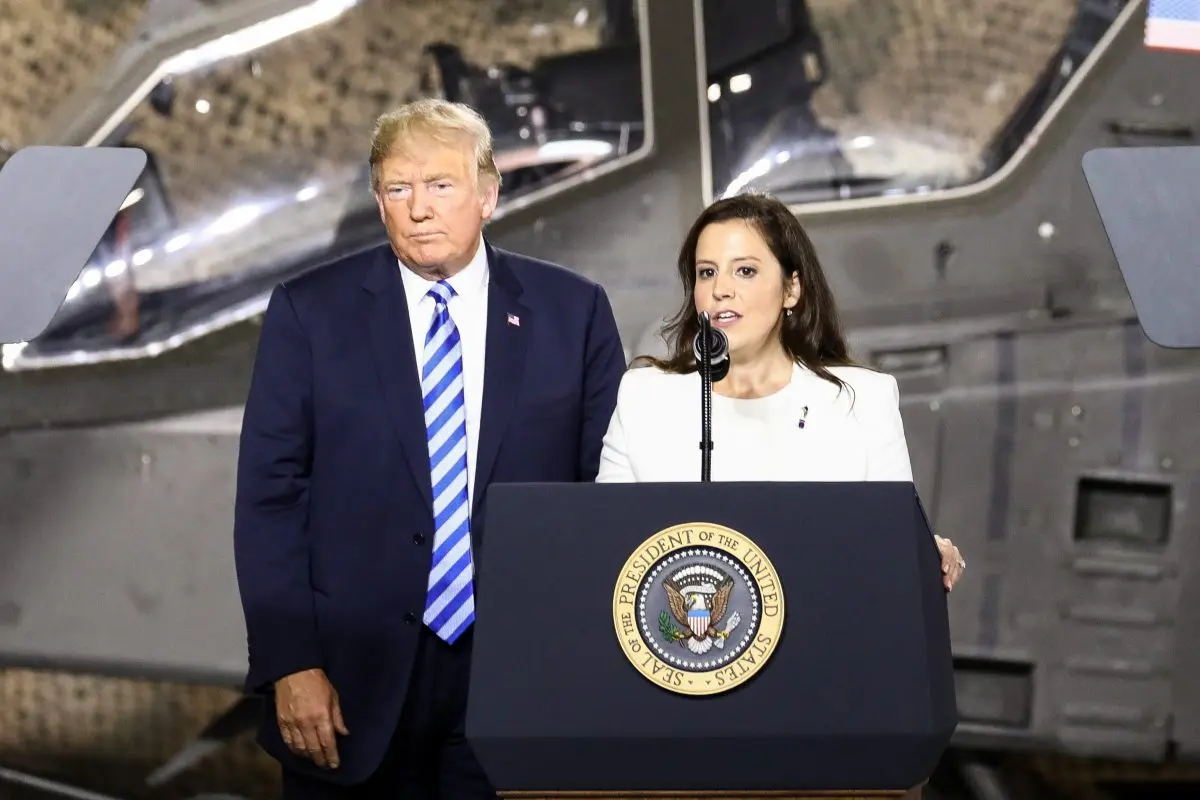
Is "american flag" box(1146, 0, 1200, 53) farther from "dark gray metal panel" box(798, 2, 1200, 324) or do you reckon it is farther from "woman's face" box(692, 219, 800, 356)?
"woman's face" box(692, 219, 800, 356)

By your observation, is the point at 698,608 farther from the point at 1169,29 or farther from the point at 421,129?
the point at 1169,29

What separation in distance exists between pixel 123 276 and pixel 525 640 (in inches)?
79.6

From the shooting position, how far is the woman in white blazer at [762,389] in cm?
171

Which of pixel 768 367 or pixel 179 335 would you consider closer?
pixel 768 367

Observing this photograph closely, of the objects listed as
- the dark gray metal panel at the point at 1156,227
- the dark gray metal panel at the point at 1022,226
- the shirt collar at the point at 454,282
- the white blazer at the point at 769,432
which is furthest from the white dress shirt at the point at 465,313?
the dark gray metal panel at the point at 1022,226

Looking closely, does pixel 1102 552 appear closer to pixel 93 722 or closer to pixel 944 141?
pixel 944 141

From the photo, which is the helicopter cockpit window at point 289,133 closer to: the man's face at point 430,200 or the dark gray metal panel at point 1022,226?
the dark gray metal panel at point 1022,226

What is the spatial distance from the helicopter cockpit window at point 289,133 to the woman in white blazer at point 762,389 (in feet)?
4.04

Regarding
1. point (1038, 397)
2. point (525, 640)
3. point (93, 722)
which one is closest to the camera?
point (525, 640)

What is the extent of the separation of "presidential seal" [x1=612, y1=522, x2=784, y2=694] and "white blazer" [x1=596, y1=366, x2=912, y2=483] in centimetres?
40

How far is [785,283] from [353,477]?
61 centimetres

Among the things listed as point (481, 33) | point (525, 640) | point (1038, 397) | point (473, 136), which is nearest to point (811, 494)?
point (525, 640)

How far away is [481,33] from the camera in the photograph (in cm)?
299

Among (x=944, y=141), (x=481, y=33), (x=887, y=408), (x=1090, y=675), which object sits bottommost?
(x=1090, y=675)
